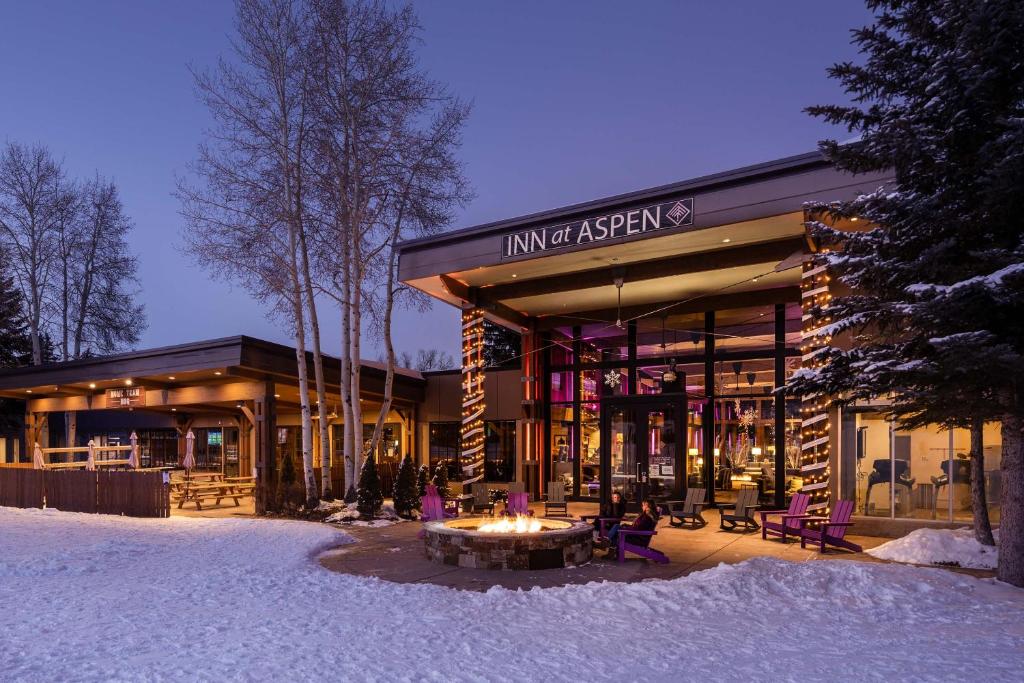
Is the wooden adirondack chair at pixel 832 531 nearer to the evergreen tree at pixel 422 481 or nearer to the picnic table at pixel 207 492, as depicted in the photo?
the evergreen tree at pixel 422 481

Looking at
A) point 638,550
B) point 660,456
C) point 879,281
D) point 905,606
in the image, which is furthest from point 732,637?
point 660,456

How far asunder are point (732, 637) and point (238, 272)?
13404mm

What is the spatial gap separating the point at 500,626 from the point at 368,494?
842cm

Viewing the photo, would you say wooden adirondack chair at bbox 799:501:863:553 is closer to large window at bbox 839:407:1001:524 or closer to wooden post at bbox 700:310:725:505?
large window at bbox 839:407:1001:524

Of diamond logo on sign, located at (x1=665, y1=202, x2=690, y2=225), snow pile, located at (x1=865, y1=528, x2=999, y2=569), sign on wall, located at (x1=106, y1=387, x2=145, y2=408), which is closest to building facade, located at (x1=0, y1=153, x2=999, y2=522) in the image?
diamond logo on sign, located at (x1=665, y1=202, x2=690, y2=225)

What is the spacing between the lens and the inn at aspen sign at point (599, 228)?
41.5ft

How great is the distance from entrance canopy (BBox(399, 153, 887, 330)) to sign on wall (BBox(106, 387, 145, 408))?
380 inches

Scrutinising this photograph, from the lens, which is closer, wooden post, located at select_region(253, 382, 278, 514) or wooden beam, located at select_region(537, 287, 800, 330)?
wooden post, located at select_region(253, 382, 278, 514)

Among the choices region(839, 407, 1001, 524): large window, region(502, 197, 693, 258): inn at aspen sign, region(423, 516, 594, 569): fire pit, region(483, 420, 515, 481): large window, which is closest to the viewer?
region(423, 516, 594, 569): fire pit

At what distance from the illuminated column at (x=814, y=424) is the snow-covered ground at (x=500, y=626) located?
4013 millimetres

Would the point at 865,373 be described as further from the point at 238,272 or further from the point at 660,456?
the point at 238,272

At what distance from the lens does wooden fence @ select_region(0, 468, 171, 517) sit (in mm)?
14805

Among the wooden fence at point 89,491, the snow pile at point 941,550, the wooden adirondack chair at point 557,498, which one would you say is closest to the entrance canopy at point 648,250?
the wooden adirondack chair at point 557,498

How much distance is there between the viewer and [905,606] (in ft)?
22.0
